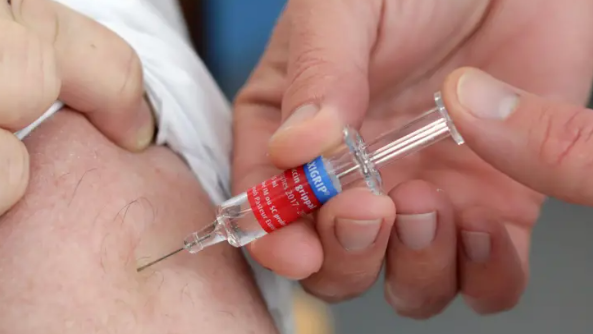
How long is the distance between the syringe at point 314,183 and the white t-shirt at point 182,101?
0.13 m

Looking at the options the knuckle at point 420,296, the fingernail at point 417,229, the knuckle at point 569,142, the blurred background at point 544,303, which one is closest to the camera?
the knuckle at point 569,142

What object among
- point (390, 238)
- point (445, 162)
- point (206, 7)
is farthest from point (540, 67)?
point (206, 7)

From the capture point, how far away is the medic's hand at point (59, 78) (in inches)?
23.0

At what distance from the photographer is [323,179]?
2.10 feet

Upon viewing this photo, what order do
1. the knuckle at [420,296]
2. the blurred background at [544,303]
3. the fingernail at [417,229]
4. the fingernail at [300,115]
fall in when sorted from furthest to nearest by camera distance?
the blurred background at [544,303], the knuckle at [420,296], the fingernail at [417,229], the fingernail at [300,115]

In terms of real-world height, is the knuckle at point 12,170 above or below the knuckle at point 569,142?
below

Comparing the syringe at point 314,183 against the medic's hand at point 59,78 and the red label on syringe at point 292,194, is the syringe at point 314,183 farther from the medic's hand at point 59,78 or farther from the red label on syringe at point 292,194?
the medic's hand at point 59,78

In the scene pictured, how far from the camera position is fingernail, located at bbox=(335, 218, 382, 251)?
0.72 m

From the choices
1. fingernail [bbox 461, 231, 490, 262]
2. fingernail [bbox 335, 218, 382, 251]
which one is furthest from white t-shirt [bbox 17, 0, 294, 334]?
fingernail [bbox 461, 231, 490, 262]

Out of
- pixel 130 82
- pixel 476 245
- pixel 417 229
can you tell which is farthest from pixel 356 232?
pixel 130 82

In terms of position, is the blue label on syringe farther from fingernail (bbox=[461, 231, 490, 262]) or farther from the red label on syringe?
fingernail (bbox=[461, 231, 490, 262])

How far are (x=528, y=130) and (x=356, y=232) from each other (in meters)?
0.24

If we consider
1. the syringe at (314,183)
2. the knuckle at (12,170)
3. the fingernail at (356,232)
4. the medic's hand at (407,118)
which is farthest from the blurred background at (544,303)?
the knuckle at (12,170)

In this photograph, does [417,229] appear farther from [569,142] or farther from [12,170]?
[12,170]
